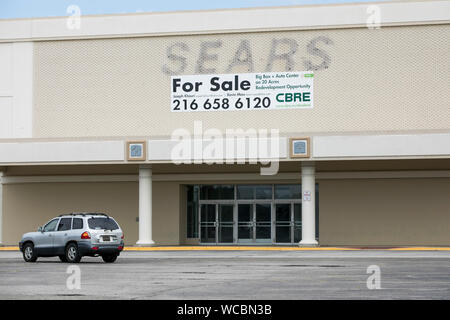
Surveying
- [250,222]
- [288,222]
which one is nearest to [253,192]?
[250,222]

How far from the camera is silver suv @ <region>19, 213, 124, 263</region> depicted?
2641 cm

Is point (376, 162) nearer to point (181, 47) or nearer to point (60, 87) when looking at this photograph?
point (181, 47)

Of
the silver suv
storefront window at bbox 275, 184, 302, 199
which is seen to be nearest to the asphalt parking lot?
the silver suv

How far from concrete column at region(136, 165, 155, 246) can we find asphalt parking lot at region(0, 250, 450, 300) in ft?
A: 33.0

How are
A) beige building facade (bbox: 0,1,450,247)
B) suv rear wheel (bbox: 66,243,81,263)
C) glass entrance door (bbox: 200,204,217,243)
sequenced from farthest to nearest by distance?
1. glass entrance door (bbox: 200,204,217,243)
2. beige building facade (bbox: 0,1,450,247)
3. suv rear wheel (bbox: 66,243,81,263)

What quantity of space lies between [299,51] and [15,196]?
17.1 meters

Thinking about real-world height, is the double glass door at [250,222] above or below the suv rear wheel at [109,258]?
above

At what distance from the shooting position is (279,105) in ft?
131

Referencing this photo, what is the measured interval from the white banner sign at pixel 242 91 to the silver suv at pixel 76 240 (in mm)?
14217

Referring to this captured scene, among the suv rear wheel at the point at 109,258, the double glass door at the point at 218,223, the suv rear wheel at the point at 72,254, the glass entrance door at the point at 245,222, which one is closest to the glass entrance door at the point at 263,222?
the glass entrance door at the point at 245,222

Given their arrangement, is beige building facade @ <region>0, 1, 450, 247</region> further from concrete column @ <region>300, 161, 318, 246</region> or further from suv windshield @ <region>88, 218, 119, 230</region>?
suv windshield @ <region>88, 218, 119, 230</region>

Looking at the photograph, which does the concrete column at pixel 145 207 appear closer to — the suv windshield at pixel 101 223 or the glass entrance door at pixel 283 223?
the glass entrance door at pixel 283 223

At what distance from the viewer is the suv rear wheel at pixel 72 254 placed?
1045 inches
